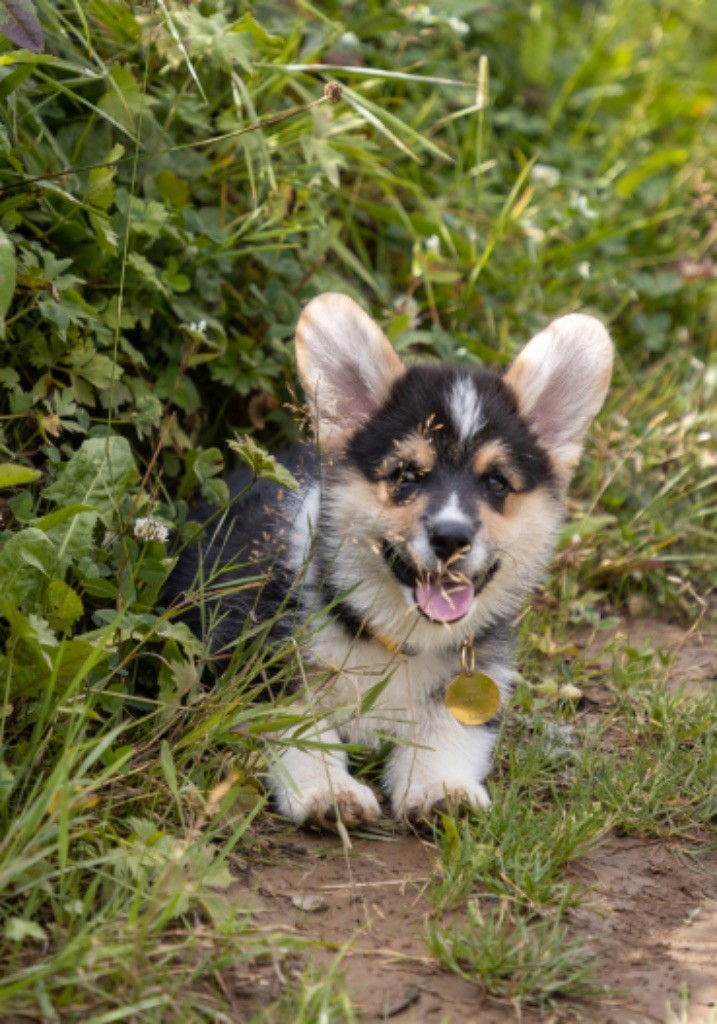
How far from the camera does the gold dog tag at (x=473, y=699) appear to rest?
3611mm

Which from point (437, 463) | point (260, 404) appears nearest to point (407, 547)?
point (437, 463)

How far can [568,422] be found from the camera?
162 inches

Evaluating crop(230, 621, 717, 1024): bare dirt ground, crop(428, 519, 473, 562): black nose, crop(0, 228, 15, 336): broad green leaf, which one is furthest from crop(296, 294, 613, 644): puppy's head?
crop(0, 228, 15, 336): broad green leaf

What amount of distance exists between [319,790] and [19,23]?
2.05 meters

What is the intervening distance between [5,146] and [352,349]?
1106 millimetres

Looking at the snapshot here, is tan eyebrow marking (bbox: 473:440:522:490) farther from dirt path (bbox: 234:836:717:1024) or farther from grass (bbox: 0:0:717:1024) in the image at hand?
dirt path (bbox: 234:836:717:1024)

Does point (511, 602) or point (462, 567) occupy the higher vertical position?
point (462, 567)

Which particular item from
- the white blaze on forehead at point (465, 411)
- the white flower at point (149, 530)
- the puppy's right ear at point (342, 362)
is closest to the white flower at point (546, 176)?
the puppy's right ear at point (342, 362)

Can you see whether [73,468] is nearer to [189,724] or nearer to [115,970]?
[189,724]

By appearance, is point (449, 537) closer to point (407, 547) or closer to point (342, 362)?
point (407, 547)

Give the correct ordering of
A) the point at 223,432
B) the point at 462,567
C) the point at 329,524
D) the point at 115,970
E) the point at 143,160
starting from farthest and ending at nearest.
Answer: the point at 223,432 < the point at 143,160 < the point at 329,524 < the point at 462,567 < the point at 115,970

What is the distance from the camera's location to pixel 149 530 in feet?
11.3

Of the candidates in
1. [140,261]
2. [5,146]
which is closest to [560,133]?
[140,261]

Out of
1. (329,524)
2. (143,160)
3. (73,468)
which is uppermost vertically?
(143,160)
